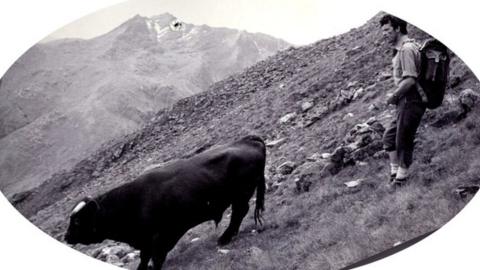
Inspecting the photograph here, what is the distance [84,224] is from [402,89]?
559 centimetres

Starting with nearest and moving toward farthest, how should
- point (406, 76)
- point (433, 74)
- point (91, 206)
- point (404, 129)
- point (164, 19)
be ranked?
point (91, 206) < point (404, 129) < point (406, 76) < point (433, 74) < point (164, 19)

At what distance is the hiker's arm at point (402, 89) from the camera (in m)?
13.0

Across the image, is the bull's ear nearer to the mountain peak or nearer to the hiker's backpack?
the hiker's backpack

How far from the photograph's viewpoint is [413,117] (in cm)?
1287

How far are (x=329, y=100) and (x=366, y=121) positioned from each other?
94 cm

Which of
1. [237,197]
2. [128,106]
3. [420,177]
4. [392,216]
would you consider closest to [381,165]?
[420,177]

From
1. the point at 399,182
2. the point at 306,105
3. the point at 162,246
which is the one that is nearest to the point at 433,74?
the point at 306,105

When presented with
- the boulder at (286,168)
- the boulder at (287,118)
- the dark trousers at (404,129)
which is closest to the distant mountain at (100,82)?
the boulder at (287,118)

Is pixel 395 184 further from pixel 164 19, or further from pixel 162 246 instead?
pixel 164 19

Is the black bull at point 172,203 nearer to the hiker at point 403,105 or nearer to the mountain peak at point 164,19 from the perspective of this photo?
the hiker at point 403,105

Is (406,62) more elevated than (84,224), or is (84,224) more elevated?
(406,62)

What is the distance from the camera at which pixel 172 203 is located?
1152 centimetres

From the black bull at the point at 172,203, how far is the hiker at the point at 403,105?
2.07 m

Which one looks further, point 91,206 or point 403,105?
point 403,105
